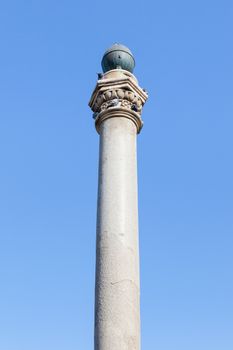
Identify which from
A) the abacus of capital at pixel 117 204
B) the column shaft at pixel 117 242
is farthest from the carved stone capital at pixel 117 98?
the column shaft at pixel 117 242

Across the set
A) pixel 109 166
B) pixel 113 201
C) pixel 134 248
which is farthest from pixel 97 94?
pixel 134 248

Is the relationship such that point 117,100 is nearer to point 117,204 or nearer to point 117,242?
point 117,204

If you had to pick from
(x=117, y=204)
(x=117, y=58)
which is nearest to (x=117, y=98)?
(x=117, y=58)

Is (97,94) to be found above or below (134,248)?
above

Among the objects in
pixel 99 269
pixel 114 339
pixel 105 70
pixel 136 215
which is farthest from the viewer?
pixel 105 70

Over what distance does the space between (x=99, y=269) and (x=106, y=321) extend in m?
0.98

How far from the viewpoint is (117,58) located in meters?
13.1

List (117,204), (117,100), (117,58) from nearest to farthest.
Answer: (117,204) < (117,100) < (117,58)

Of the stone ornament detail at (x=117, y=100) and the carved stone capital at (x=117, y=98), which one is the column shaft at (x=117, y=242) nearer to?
the carved stone capital at (x=117, y=98)

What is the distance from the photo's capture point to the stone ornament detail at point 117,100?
40.8 feet

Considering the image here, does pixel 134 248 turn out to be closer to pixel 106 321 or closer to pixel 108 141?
pixel 106 321

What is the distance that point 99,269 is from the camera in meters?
10.5

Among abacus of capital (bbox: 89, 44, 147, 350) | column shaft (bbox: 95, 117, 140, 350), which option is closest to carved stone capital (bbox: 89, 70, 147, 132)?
abacus of capital (bbox: 89, 44, 147, 350)

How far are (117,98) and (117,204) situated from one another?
8.28 ft
